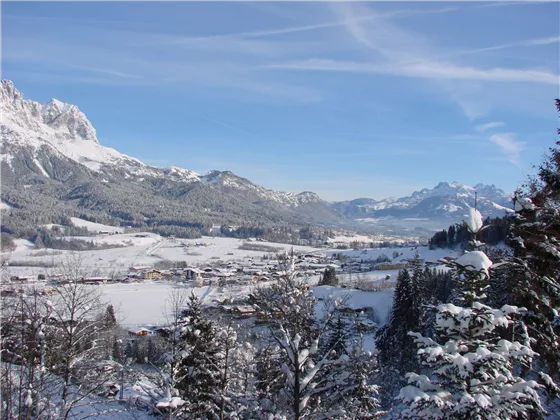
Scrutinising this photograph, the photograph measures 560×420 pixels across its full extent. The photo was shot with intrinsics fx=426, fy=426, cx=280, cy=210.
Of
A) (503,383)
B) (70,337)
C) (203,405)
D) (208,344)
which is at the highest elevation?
(503,383)

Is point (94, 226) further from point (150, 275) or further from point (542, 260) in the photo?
point (542, 260)

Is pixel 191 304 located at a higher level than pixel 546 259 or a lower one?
lower

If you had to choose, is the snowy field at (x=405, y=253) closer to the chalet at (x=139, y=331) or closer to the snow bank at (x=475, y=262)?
the chalet at (x=139, y=331)

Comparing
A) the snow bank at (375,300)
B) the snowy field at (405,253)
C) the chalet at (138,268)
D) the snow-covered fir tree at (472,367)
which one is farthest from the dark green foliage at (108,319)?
the snowy field at (405,253)

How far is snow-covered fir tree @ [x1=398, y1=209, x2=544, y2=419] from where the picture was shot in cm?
643

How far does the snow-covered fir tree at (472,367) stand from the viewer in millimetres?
6430

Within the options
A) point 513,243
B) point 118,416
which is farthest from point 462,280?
point 118,416

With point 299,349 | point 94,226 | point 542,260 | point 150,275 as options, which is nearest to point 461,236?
point 150,275

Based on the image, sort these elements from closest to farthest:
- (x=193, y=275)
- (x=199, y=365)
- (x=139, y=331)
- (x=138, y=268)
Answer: (x=199, y=365) → (x=139, y=331) → (x=193, y=275) → (x=138, y=268)

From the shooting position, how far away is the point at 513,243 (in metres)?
11.0

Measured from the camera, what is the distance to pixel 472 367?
6.49 meters

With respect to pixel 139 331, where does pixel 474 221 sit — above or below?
above

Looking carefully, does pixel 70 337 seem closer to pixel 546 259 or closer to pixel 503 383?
pixel 503 383

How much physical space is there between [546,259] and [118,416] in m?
19.2
